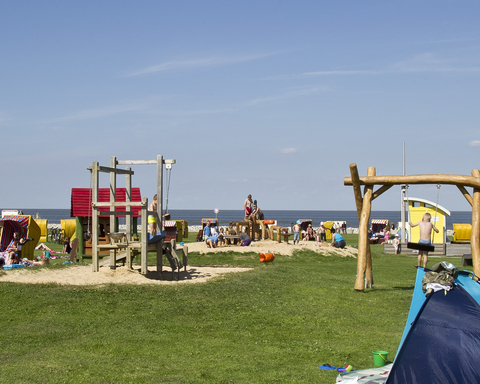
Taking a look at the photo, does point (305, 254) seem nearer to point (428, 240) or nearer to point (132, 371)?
point (428, 240)

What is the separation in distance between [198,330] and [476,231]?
6296 mm

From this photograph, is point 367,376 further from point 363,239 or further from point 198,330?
point 363,239

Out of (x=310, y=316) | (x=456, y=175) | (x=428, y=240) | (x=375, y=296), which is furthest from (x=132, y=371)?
(x=428, y=240)

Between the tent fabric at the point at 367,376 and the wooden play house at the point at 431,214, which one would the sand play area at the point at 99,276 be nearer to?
the tent fabric at the point at 367,376

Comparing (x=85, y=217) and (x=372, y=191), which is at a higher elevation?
(x=372, y=191)

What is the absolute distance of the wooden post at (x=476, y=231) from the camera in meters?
10.5

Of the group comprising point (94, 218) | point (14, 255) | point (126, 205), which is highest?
point (126, 205)

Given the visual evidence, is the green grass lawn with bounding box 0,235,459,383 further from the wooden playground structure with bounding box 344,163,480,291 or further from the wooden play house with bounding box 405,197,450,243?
the wooden play house with bounding box 405,197,450,243

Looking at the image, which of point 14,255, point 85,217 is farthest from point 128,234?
point 85,217

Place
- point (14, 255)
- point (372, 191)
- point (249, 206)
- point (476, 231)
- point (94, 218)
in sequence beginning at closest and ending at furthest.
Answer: point (476, 231) < point (372, 191) < point (94, 218) < point (14, 255) < point (249, 206)

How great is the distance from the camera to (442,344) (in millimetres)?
5023

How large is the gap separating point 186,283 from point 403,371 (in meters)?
7.39

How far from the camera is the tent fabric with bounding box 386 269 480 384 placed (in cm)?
483

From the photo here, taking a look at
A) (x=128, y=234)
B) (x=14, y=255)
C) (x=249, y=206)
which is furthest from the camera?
(x=249, y=206)
